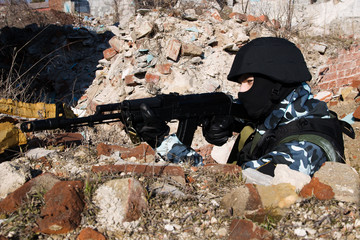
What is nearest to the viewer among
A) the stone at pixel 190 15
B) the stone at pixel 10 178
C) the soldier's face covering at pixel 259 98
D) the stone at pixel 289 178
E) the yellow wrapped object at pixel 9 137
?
the stone at pixel 289 178

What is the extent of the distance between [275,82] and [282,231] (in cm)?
109

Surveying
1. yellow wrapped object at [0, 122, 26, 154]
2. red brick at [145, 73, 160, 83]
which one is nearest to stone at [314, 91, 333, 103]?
red brick at [145, 73, 160, 83]

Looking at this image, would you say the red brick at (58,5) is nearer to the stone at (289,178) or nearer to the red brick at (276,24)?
the red brick at (276,24)

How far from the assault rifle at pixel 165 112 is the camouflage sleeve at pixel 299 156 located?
660 millimetres

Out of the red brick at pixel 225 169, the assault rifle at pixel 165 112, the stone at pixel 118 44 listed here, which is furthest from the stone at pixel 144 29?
the red brick at pixel 225 169

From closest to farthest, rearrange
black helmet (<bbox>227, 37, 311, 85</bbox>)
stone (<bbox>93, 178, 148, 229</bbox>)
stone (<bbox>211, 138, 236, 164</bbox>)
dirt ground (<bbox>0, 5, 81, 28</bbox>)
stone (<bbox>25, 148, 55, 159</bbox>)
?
stone (<bbox>93, 178, 148, 229</bbox>) → black helmet (<bbox>227, 37, 311, 85</bbox>) → stone (<bbox>25, 148, 55, 159</bbox>) → stone (<bbox>211, 138, 236, 164</bbox>) → dirt ground (<bbox>0, 5, 81, 28</bbox>)

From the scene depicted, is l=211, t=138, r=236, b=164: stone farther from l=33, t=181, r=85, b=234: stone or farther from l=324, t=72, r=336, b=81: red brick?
l=324, t=72, r=336, b=81: red brick

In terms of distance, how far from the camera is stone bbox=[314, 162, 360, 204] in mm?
1529

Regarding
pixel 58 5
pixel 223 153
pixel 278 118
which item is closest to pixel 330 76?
pixel 223 153

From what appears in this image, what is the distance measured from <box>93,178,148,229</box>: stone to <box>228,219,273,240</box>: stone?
1.51 ft

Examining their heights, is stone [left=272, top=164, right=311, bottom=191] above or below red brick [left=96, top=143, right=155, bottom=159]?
above

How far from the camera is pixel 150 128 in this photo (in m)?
2.24

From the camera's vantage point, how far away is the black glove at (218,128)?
260cm

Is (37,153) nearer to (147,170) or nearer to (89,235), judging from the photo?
(147,170)
